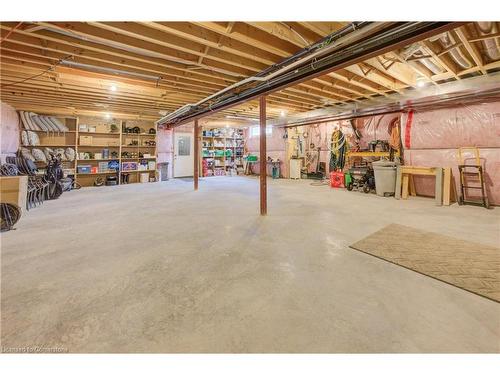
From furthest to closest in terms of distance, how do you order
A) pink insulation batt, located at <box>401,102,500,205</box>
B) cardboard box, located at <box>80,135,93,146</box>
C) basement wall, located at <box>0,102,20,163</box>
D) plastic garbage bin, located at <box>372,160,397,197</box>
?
cardboard box, located at <box>80,135,93,146</box>, plastic garbage bin, located at <box>372,160,397,197</box>, basement wall, located at <box>0,102,20,163</box>, pink insulation batt, located at <box>401,102,500,205</box>

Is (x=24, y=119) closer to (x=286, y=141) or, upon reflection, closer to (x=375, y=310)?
(x=286, y=141)

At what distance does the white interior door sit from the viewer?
407 inches

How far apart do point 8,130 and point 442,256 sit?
9370 millimetres

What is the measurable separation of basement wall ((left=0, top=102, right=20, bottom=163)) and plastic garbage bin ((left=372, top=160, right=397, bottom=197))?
357 inches

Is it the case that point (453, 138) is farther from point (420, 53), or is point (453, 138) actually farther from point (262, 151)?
point (262, 151)

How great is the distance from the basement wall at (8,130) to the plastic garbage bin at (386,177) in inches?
357

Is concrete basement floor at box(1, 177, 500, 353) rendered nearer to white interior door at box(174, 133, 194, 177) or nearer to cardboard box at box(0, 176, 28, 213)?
cardboard box at box(0, 176, 28, 213)

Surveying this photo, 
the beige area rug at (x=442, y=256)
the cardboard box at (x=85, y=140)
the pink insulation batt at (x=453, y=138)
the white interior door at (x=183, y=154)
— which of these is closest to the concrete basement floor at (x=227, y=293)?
the beige area rug at (x=442, y=256)

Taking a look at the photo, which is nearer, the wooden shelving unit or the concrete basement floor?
the concrete basement floor

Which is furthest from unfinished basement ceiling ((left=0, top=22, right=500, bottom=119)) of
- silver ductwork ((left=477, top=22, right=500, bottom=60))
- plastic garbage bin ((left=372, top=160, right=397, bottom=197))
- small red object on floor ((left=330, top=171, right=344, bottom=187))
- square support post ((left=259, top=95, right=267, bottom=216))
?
small red object on floor ((left=330, top=171, right=344, bottom=187))

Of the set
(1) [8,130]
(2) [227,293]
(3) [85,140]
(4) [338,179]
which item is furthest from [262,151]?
(3) [85,140]

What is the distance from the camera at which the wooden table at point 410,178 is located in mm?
4816

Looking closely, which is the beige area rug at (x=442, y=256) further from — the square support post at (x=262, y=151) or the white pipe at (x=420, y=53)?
the white pipe at (x=420, y=53)
